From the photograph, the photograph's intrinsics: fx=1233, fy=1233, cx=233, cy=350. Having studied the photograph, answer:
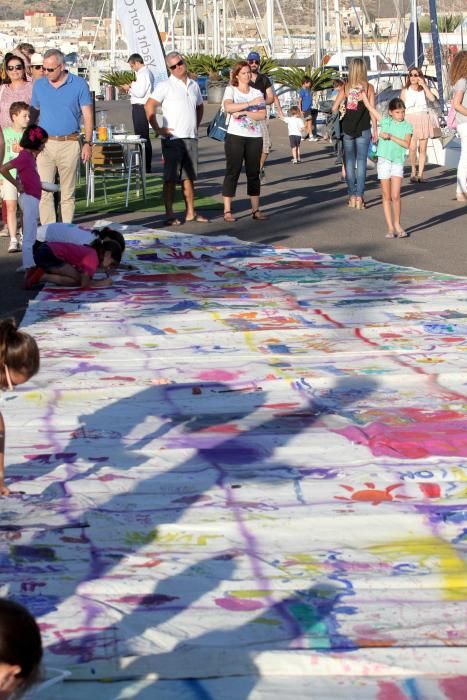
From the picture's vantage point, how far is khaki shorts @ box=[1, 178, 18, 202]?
11797 mm

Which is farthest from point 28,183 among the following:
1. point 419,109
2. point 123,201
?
point 419,109

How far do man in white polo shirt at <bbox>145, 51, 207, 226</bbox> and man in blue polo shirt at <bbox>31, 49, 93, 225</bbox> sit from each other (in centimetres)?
144

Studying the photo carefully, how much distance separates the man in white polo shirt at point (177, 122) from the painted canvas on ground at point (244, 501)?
5.17m

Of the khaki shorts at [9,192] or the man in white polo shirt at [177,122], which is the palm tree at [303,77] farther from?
the khaki shorts at [9,192]

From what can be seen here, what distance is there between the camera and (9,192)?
38.9ft

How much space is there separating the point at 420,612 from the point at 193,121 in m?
10.6

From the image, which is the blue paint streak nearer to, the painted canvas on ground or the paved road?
the painted canvas on ground

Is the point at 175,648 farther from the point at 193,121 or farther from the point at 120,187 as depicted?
the point at 120,187

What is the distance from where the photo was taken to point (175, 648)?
3.70m

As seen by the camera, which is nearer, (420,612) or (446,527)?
(420,612)

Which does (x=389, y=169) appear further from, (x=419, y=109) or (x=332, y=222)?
(x=419, y=109)

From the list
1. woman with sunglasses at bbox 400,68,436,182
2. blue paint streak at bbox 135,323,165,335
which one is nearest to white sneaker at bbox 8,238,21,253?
blue paint streak at bbox 135,323,165,335

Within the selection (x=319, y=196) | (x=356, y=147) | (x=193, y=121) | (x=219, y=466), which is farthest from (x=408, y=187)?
(x=219, y=466)

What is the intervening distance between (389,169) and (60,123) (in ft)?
11.3
